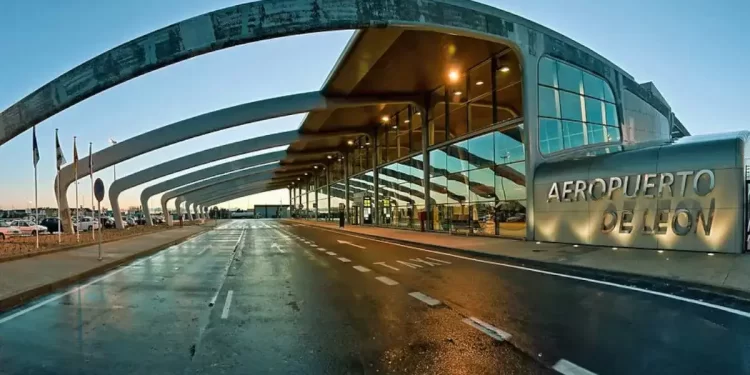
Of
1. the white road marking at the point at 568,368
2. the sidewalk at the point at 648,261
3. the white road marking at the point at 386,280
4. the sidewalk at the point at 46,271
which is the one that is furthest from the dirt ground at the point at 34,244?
the white road marking at the point at 568,368

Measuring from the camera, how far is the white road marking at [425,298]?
8656 millimetres

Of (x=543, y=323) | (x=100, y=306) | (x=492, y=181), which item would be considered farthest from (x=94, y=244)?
(x=543, y=323)

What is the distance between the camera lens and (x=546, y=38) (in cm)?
2309

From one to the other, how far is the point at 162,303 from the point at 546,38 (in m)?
20.4

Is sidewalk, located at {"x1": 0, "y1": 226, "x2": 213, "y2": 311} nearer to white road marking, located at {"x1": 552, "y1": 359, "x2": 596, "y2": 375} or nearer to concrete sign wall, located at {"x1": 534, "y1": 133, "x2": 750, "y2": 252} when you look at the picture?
white road marking, located at {"x1": 552, "y1": 359, "x2": 596, "y2": 375}

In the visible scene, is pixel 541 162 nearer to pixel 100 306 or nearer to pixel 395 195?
pixel 100 306

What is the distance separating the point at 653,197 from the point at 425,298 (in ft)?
36.4

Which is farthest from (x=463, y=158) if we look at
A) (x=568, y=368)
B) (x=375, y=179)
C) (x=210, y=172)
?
(x=210, y=172)

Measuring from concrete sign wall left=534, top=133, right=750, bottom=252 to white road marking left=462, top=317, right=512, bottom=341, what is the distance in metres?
11.1

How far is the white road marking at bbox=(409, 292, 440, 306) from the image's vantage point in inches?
341

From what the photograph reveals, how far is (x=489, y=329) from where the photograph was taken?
6.70 metres

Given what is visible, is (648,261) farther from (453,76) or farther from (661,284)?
(453,76)

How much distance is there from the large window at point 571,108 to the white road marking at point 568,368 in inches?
709

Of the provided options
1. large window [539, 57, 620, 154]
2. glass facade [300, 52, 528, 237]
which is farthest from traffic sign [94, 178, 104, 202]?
large window [539, 57, 620, 154]
